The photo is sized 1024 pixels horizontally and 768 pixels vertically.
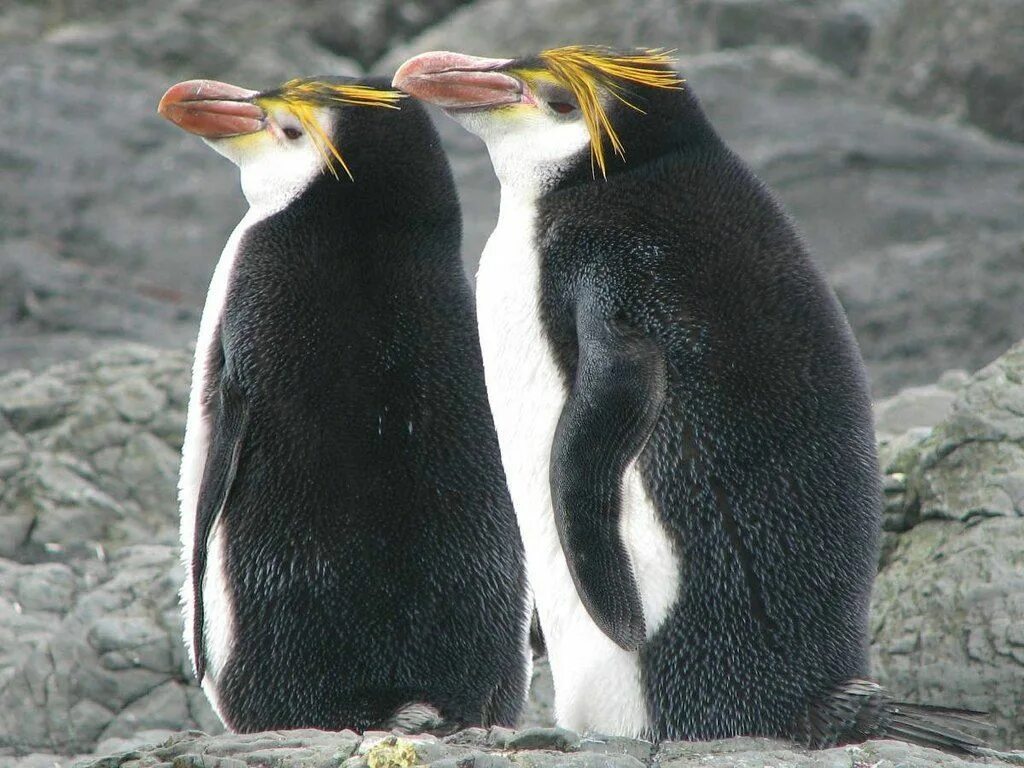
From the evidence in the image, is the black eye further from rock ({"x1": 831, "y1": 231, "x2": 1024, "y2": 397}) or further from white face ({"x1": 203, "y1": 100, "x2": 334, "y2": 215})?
rock ({"x1": 831, "y1": 231, "x2": 1024, "y2": 397})

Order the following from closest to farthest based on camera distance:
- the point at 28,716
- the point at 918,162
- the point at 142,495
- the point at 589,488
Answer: the point at 589,488 → the point at 28,716 → the point at 142,495 → the point at 918,162

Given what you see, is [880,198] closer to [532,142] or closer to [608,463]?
[532,142]

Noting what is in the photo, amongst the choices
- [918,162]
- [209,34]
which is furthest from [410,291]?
[209,34]

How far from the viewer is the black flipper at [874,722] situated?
124 inches

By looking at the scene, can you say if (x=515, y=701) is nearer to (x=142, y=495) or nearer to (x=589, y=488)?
(x=589, y=488)

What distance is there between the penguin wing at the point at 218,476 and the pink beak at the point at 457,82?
0.82 metres

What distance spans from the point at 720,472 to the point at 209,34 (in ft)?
29.7

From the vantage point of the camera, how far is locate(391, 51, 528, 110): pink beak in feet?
12.1

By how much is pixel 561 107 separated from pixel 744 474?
3.20ft

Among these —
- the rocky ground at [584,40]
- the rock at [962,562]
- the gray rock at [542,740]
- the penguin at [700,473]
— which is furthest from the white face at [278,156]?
the rocky ground at [584,40]

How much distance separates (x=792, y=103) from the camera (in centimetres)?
1085

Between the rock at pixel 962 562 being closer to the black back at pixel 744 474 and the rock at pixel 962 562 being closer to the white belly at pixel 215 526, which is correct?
the black back at pixel 744 474

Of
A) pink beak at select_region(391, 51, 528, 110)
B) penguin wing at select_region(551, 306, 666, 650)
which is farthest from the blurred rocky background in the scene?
pink beak at select_region(391, 51, 528, 110)

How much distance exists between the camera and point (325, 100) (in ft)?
13.4
